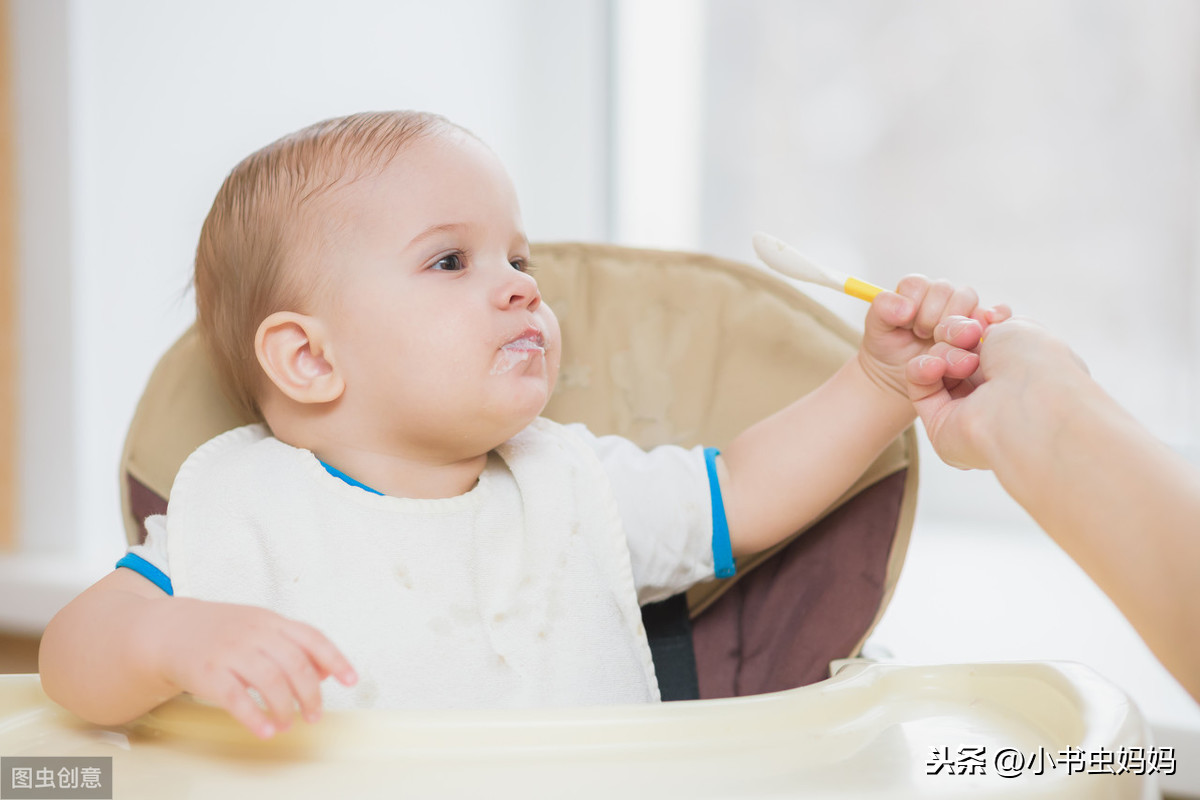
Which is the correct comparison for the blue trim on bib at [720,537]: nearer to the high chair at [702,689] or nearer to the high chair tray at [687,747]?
the high chair at [702,689]

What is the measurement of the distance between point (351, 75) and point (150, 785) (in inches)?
54.7

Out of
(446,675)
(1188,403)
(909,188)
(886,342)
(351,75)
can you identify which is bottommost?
(446,675)

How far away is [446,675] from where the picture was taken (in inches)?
29.4

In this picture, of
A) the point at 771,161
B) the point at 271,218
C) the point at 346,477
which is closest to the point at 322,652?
the point at 346,477

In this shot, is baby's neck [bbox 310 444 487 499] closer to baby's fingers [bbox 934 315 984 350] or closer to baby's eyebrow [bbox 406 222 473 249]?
baby's eyebrow [bbox 406 222 473 249]

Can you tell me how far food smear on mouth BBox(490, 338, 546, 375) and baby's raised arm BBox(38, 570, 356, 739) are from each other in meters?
0.28

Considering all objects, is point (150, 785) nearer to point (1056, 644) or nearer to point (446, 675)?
point (446, 675)

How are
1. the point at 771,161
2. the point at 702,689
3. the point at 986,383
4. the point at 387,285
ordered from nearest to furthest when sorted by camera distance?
the point at 986,383 → the point at 387,285 → the point at 702,689 → the point at 771,161

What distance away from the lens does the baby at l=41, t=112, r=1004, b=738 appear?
0.76m

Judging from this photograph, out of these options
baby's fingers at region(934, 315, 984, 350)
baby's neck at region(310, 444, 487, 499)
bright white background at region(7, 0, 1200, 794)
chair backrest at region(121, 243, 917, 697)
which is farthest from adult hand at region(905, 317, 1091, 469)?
bright white background at region(7, 0, 1200, 794)

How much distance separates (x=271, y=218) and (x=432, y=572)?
316 millimetres

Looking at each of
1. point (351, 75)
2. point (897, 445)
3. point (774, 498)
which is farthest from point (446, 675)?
point (351, 75)

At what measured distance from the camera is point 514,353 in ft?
2.57

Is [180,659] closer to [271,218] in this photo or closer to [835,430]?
[271,218]
